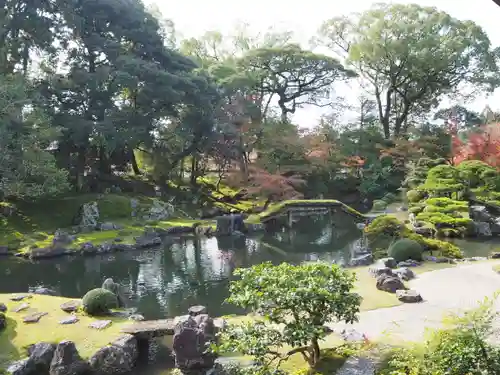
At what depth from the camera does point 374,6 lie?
115ft

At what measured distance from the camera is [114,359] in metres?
7.49

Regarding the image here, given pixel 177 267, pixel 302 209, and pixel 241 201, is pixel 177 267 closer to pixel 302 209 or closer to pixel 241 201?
pixel 302 209

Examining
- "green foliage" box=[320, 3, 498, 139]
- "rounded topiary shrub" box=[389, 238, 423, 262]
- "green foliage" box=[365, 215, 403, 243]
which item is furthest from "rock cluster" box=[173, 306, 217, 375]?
"green foliage" box=[320, 3, 498, 139]

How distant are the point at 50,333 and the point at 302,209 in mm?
17689

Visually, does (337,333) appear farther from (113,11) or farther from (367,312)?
(113,11)

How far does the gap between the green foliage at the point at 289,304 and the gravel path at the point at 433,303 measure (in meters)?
1.82

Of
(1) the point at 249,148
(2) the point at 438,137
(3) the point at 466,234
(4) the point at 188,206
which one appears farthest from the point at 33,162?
(2) the point at 438,137

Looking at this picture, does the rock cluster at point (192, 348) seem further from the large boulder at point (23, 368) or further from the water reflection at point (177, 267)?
the water reflection at point (177, 267)

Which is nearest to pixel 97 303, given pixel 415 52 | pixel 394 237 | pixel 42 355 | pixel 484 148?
pixel 42 355

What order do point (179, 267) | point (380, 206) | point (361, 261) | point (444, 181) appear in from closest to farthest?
1. point (361, 261)
2. point (179, 267)
3. point (444, 181)
4. point (380, 206)

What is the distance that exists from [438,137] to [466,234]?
16786 millimetres

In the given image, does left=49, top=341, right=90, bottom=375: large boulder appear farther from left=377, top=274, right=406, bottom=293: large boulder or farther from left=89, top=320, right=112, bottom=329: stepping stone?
left=377, top=274, right=406, bottom=293: large boulder

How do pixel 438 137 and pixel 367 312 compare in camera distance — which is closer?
pixel 367 312

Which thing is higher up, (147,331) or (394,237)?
(394,237)
